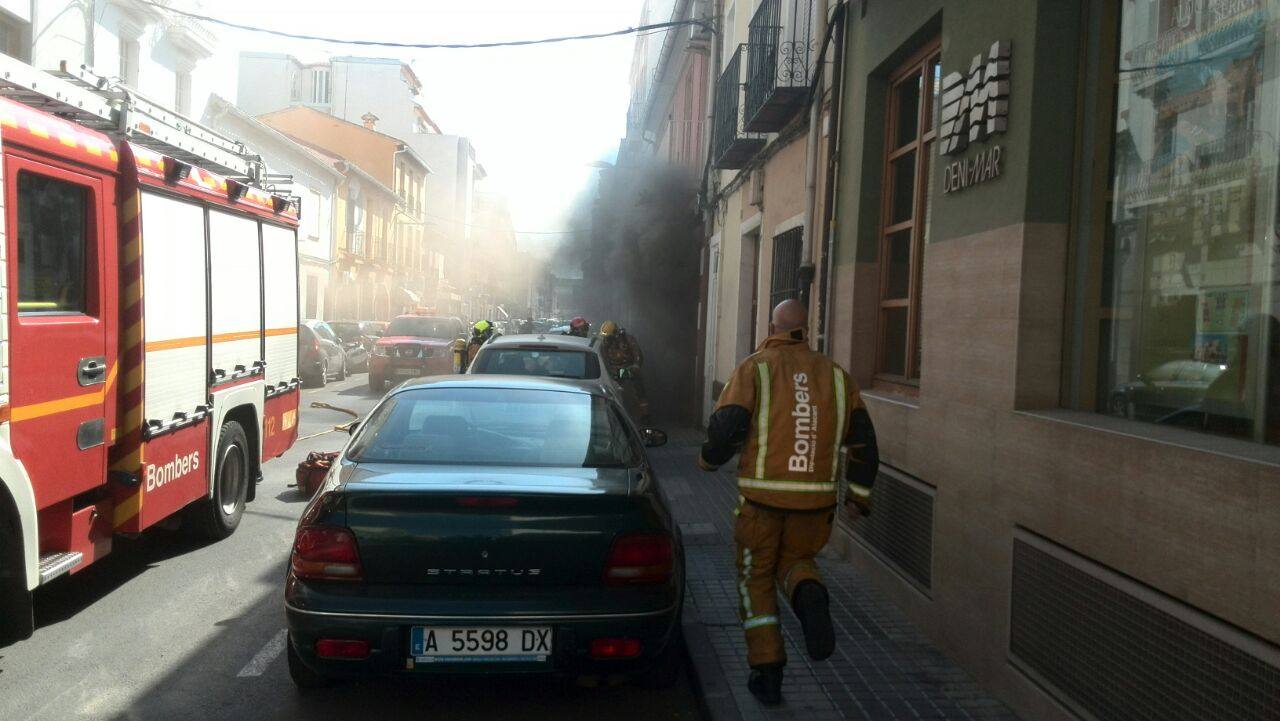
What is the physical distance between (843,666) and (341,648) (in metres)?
2.31

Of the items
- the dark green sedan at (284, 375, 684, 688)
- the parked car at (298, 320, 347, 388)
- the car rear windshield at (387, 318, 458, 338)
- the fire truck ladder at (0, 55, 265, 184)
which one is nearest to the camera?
the dark green sedan at (284, 375, 684, 688)

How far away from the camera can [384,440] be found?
4.66 m

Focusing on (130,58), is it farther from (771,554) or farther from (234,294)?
(771,554)

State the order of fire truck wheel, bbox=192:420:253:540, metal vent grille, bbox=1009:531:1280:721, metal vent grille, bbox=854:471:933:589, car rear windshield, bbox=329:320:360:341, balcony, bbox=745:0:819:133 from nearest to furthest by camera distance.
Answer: metal vent grille, bbox=1009:531:1280:721 < metal vent grille, bbox=854:471:933:589 < fire truck wheel, bbox=192:420:253:540 < balcony, bbox=745:0:819:133 < car rear windshield, bbox=329:320:360:341

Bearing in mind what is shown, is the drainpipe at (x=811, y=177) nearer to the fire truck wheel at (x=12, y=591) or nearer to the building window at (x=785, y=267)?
the building window at (x=785, y=267)

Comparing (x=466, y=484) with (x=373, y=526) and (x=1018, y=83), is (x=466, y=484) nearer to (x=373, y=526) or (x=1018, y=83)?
(x=373, y=526)

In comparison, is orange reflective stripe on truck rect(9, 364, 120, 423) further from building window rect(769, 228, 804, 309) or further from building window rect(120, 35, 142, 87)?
building window rect(120, 35, 142, 87)

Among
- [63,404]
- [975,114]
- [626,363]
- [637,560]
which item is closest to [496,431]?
[637,560]

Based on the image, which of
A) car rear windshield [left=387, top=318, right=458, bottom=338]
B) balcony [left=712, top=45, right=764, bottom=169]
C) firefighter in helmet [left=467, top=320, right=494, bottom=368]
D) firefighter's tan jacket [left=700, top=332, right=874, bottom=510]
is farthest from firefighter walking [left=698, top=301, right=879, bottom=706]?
car rear windshield [left=387, top=318, right=458, bottom=338]

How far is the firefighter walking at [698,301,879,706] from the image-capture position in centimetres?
445

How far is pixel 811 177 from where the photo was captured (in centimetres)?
884

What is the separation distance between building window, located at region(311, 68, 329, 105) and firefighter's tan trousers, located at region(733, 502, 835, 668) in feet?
200

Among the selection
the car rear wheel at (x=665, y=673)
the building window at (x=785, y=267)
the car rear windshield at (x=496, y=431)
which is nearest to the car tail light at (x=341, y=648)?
the car rear windshield at (x=496, y=431)

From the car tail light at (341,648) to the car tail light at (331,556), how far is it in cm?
23
